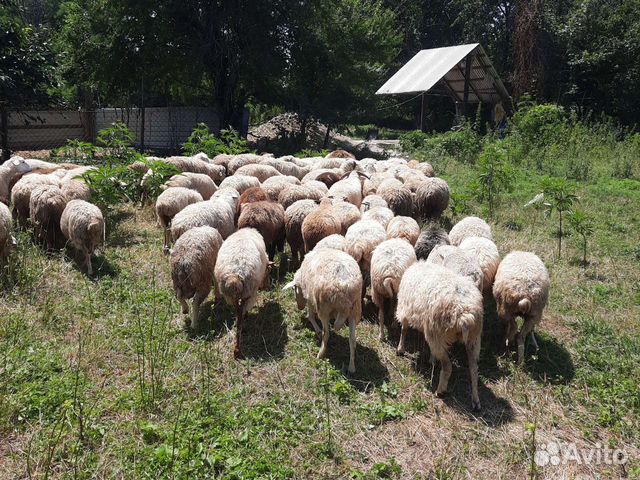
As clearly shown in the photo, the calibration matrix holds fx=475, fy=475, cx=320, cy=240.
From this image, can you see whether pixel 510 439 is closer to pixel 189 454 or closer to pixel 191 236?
pixel 189 454

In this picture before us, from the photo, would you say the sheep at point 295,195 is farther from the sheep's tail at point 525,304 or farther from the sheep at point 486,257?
the sheep's tail at point 525,304

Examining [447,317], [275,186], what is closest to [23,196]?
[275,186]

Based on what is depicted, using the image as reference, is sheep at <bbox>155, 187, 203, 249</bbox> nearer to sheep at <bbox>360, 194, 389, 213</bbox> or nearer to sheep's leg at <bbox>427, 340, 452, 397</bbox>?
sheep at <bbox>360, 194, 389, 213</bbox>

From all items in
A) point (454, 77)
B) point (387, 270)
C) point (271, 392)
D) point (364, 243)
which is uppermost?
point (454, 77)

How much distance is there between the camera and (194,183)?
8516 mm

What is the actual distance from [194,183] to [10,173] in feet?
11.7

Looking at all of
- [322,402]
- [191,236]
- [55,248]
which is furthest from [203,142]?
[322,402]

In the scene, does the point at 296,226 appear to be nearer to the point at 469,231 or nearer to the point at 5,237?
the point at 469,231

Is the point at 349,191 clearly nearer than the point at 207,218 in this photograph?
No

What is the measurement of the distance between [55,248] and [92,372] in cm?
342

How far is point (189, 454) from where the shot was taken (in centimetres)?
312

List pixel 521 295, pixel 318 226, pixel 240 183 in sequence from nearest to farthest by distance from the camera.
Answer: pixel 521 295
pixel 318 226
pixel 240 183

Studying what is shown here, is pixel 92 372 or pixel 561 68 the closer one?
pixel 92 372

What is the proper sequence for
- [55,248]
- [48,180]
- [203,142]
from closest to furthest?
[55,248] < [48,180] < [203,142]
